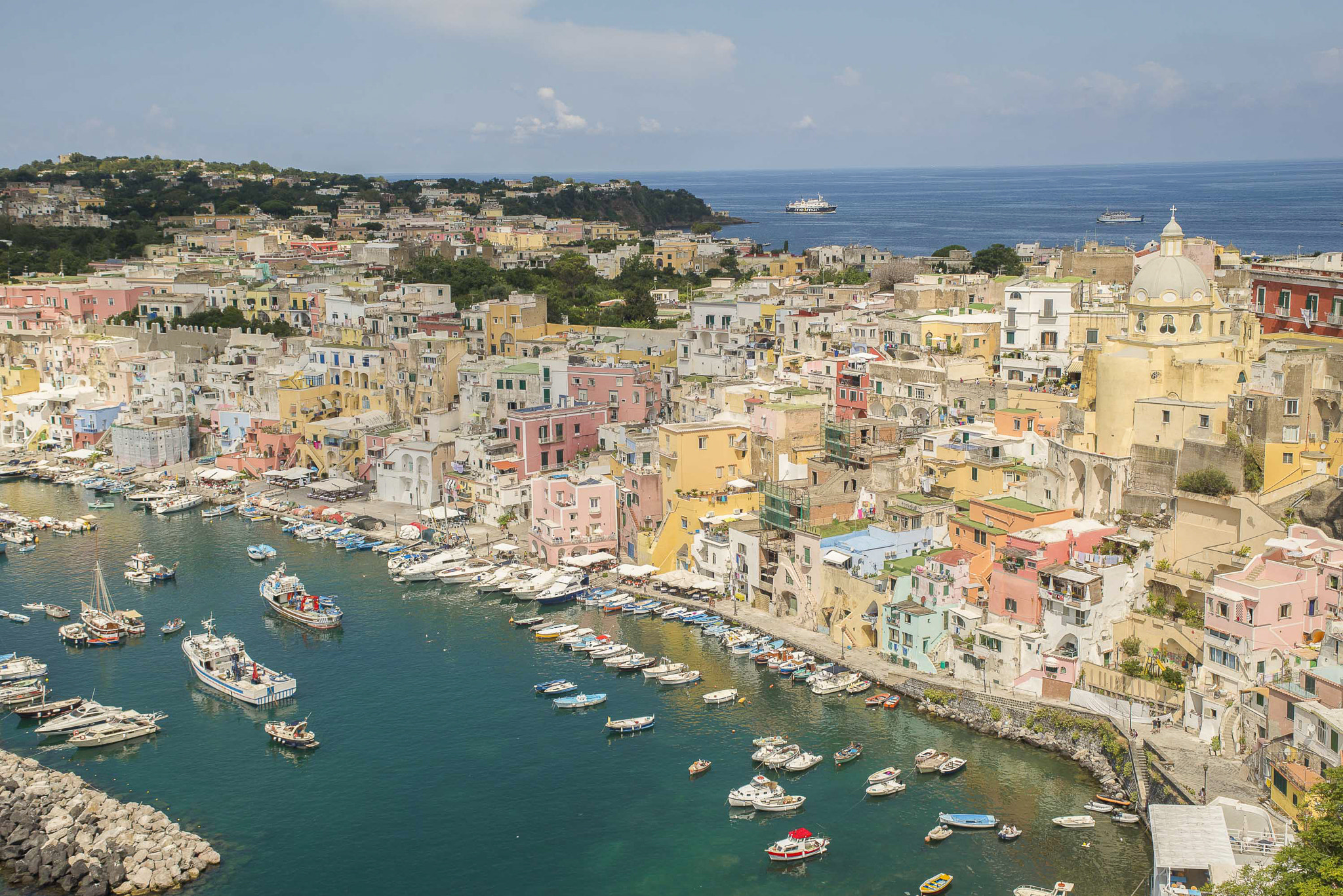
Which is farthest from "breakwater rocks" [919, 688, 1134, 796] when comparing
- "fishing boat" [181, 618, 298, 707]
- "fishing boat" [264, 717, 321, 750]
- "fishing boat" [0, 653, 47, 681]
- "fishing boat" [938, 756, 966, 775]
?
"fishing boat" [0, 653, 47, 681]

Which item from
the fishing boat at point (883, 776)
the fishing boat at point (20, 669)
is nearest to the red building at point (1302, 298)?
the fishing boat at point (883, 776)

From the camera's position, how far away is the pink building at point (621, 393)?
4125 cm

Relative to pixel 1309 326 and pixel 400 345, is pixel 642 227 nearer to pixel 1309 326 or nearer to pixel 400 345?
pixel 400 345

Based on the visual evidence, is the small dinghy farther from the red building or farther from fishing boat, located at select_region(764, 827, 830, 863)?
the red building

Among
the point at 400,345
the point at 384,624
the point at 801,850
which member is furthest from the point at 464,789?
the point at 400,345

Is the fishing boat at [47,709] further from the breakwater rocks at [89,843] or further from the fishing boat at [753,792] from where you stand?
the fishing boat at [753,792]

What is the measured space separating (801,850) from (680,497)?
13895mm

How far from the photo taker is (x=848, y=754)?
75.7 feet

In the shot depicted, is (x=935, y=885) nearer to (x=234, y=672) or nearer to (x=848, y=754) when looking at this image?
(x=848, y=754)

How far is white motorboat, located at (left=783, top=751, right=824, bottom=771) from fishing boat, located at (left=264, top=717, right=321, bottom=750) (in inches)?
345

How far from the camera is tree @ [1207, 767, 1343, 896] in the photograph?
15.0 metres

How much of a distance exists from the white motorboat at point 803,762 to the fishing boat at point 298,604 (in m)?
12.6

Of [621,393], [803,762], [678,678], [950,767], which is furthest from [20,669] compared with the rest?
[621,393]

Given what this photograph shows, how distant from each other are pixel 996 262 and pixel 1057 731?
34.8 metres
